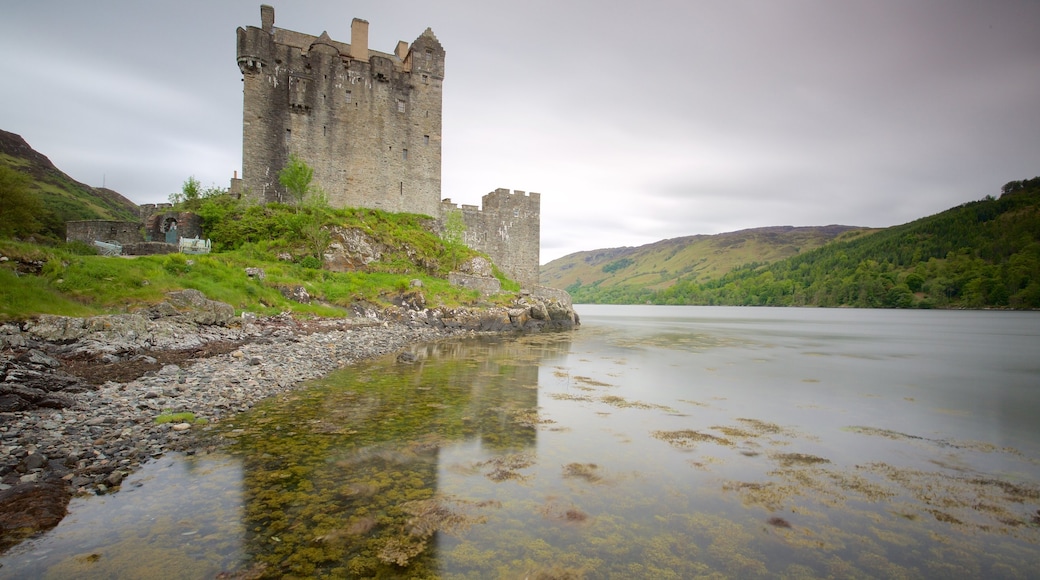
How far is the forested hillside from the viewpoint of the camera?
81.6 m

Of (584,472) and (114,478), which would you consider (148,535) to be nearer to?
(114,478)

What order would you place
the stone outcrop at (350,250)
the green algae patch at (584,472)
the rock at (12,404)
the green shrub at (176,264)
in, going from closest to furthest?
the green algae patch at (584,472), the rock at (12,404), the green shrub at (176,264), the stone outcrop at (350,250)

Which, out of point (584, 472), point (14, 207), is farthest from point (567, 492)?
point (14, 207)

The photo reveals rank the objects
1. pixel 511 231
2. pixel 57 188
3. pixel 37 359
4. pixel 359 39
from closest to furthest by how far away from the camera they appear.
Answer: pixel 37 359, pixel 359 39, pixel 511 231, pixel 57 188

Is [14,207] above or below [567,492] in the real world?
above

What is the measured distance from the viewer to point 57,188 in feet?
184

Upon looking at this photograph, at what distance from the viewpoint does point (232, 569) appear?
4.14 m

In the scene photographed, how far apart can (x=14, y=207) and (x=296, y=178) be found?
11.6 m

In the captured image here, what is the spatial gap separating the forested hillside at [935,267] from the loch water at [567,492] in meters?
96.8

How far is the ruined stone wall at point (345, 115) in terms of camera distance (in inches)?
1102

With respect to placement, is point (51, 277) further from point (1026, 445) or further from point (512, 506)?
point (1026, 445)

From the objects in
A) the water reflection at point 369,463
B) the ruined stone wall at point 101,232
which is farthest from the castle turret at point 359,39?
the water reflection at point 369,463

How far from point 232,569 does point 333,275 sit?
2230 centimetres

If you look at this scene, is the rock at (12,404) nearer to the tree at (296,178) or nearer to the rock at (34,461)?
the rock at (34,461)
